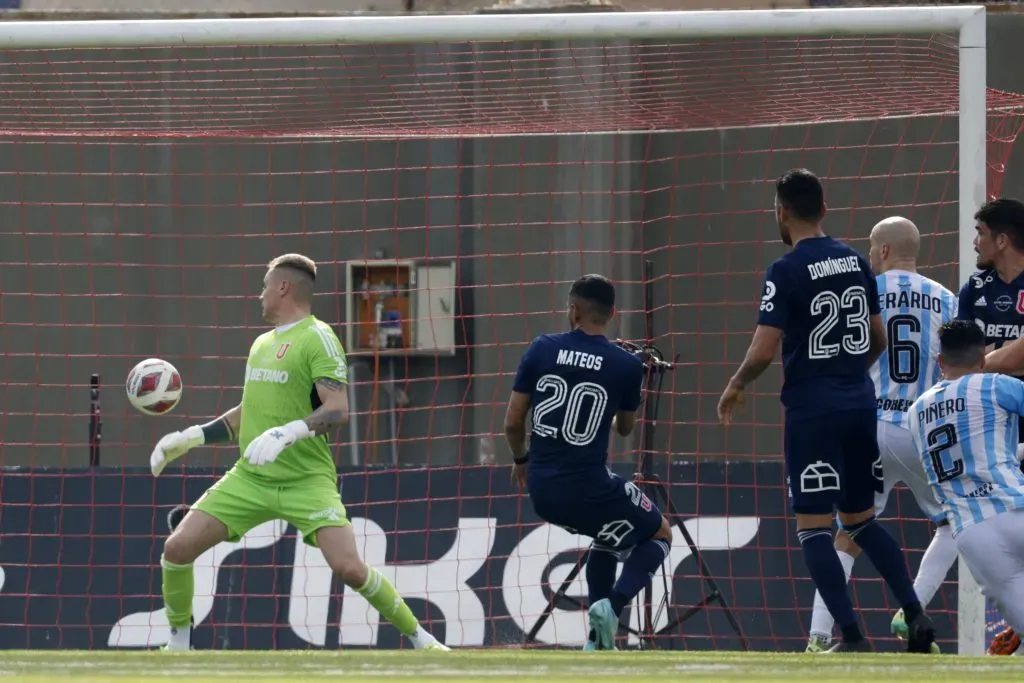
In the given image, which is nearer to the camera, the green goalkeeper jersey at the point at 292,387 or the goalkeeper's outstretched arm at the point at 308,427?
the goalkeeper's outstretched arm at the point at 308,427

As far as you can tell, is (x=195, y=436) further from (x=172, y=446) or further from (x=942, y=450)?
(x=942, y=450)

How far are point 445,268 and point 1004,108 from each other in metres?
5.33

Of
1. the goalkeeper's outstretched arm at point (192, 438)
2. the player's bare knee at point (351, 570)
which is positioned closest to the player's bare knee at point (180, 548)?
the goalkeeper's outstretched arm at point (192, 438)

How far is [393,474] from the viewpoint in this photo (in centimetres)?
927

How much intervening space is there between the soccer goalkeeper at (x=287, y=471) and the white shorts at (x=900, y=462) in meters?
2.34

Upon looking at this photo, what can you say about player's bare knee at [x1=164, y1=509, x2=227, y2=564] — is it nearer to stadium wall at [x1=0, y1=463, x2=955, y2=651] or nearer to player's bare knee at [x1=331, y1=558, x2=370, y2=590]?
player's bare knee at [x1=331, y1=558, x2=370, y2=590]

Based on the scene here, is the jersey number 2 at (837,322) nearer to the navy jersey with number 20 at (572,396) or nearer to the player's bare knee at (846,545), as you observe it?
the navy jersey with number 20 at (572,396)

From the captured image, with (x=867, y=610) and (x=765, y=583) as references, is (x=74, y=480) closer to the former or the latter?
(x=765, y=583)

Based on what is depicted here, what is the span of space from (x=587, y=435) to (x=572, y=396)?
203 mm

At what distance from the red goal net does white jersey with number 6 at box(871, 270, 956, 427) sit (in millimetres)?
1720

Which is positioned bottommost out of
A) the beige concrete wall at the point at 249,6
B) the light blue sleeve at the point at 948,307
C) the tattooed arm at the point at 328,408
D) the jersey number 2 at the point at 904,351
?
the tattooed arm at the point at 328,408

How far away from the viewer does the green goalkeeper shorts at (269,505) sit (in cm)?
721

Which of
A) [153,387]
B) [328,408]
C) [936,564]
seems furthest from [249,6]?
[936,564]

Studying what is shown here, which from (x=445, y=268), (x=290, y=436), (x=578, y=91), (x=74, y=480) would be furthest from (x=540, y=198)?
(x=290, y=436)
